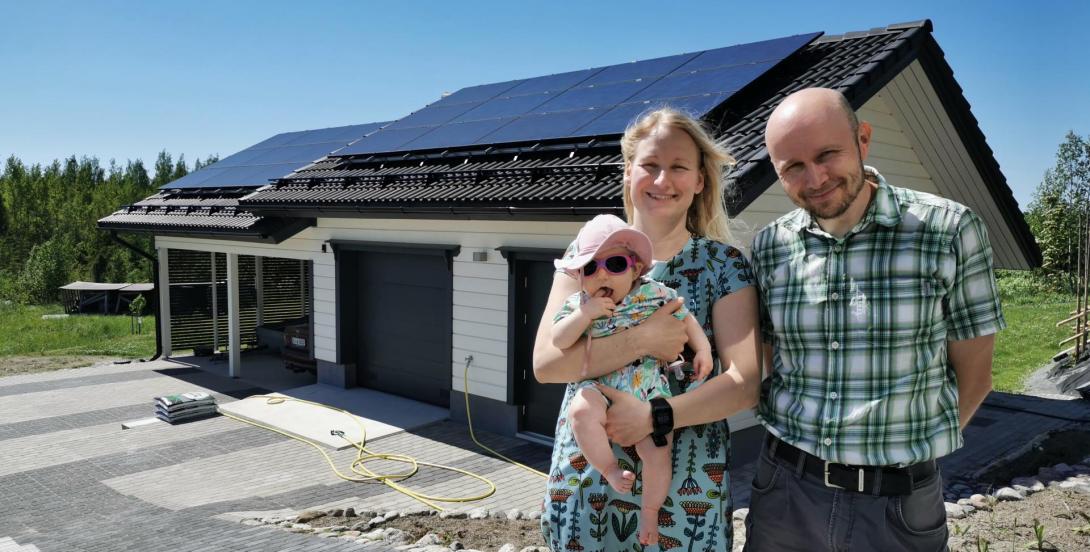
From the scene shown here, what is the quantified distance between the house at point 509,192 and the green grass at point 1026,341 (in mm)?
3513

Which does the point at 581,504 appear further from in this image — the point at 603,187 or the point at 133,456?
the point at 133,456

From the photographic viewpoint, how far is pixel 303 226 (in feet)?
37.9

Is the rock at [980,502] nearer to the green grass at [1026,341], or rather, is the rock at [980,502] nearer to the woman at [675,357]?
the woman at [675,357]

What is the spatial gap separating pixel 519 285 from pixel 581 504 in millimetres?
6627

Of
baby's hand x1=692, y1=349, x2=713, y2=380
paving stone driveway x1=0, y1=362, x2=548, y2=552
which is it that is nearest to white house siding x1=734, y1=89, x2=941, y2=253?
paving stone driveway x1=0, y1=362, x2=548, y2=552

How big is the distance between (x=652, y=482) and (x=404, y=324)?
8.95m

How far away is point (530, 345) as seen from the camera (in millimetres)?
8656

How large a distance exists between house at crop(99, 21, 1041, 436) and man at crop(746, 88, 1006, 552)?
13.6 ft

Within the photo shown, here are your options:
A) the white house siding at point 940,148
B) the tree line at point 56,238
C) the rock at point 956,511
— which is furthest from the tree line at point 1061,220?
the tree line at point 56,238

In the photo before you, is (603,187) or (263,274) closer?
(603,187)

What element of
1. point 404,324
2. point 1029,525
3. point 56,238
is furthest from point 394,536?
point 56,238

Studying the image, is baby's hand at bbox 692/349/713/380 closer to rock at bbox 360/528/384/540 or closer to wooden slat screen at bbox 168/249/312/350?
rock at bbox 360/528/384/540

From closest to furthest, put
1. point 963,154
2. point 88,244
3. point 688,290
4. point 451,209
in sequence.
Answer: point 688,290, point 451,209, point 963,154, point 88,244

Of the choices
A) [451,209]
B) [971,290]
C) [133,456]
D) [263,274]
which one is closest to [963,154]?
[451,209]
